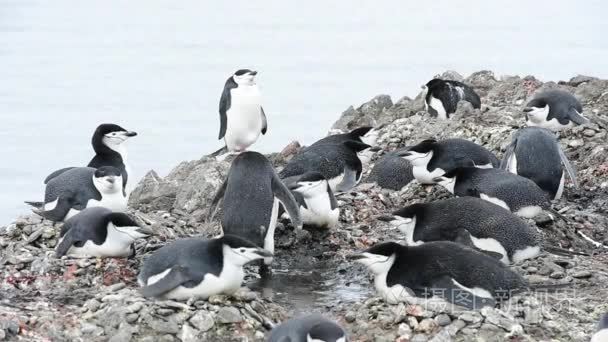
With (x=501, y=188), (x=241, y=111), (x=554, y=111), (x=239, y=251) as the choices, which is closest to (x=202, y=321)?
(x=239, y=251)

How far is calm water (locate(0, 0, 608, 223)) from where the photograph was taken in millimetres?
14812

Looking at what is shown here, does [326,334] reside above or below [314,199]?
above

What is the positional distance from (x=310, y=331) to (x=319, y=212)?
8.74ft

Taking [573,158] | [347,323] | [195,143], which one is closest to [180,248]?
[347,323]

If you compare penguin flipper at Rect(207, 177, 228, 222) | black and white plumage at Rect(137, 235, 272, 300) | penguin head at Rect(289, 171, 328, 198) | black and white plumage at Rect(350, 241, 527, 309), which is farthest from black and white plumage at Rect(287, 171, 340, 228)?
black and white plumage at Rect(137, 235, 272, 300)

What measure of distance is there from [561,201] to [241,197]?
2.75 m

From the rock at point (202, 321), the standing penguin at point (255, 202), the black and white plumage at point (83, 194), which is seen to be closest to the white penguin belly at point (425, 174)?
the standing penguin at point (255, 202)

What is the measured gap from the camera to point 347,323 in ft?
18.9

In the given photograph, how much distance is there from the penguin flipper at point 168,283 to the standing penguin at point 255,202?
1.10m

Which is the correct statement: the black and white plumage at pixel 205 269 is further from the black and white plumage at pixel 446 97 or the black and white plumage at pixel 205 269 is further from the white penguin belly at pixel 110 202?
the black and white plumage at pixel 446 97

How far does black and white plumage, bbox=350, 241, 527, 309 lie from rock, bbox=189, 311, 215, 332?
0.83 m

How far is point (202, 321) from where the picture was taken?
5.49 metres

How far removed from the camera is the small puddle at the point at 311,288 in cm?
633

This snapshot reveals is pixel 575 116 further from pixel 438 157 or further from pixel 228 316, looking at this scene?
pixel 228 316
